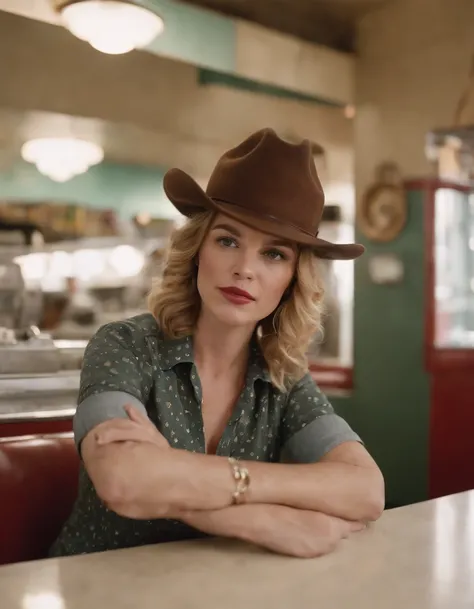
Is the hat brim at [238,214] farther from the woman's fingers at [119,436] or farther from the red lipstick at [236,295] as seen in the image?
the woman's fingers at [119,436]

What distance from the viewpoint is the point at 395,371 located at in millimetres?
4773

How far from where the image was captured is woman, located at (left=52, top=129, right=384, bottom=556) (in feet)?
3.97

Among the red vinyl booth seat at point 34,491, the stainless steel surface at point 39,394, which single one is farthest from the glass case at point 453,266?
the red vinyl booth seat at point 34,491

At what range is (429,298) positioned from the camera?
458cm

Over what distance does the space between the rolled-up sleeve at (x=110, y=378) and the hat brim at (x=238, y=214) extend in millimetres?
316

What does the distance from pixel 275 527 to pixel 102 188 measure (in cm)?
537

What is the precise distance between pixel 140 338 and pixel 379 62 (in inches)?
163

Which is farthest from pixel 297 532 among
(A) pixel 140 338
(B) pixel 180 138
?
(B) pixel 180 138

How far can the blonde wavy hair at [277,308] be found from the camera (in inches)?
63.8

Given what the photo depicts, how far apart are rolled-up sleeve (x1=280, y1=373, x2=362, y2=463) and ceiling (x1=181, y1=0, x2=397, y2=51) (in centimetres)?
346

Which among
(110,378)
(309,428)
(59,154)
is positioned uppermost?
(59,154)

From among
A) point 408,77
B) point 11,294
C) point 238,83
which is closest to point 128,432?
point 11,294

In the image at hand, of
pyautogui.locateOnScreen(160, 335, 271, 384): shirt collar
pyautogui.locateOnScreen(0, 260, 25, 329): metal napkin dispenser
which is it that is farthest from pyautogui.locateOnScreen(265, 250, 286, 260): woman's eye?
pyautogui.locateOnScreen(0, 260, 25, 329): metal napkin dispenser

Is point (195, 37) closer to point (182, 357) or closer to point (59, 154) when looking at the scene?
point (59, 154)
